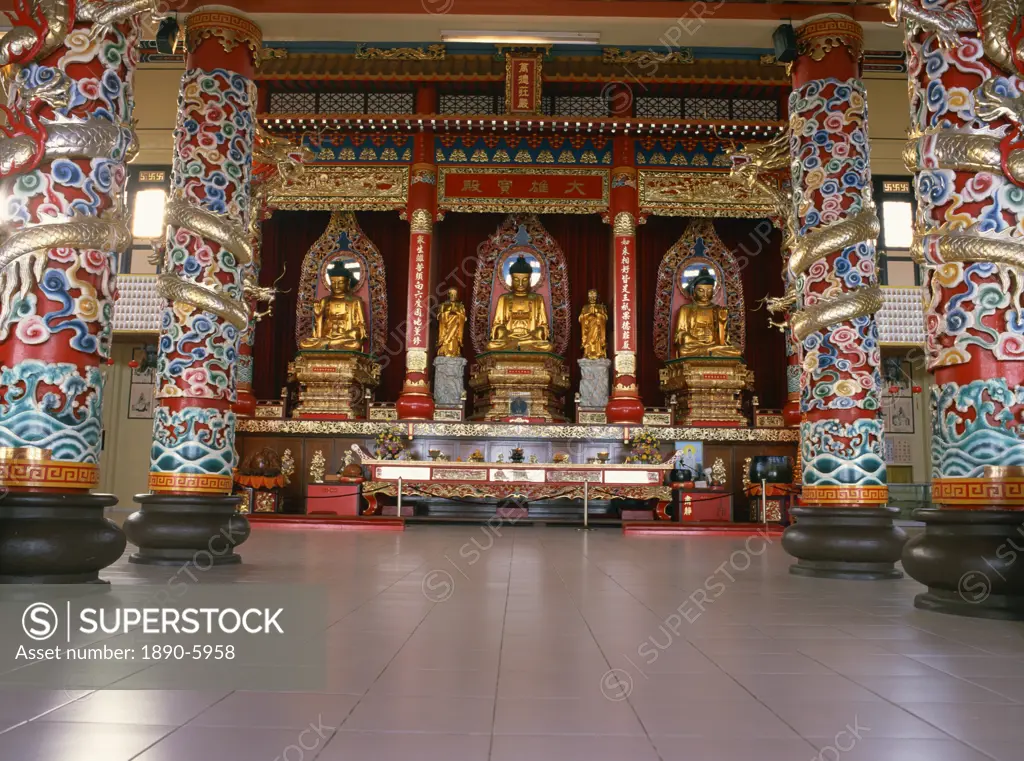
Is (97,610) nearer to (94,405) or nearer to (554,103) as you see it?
(94,405)

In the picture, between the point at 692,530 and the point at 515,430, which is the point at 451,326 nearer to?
the point at 515,430

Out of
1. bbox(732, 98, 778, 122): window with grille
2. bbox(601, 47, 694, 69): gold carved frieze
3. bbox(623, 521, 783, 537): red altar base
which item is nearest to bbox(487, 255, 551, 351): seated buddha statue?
bbox(601, 47, 694, 69): gold carved frieze

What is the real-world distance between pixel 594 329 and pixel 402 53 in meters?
5.16

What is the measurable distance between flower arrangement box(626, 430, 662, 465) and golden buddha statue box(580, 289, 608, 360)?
5.89 feet

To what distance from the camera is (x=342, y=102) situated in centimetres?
1297

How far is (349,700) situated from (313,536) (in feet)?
20.1

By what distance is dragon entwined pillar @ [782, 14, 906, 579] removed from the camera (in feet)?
16.2

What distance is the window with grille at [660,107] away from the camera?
511 inches

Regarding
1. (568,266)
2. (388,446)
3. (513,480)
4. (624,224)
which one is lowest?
(513,480)

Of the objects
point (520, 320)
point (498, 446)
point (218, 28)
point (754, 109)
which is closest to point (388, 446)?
point (498, 446)

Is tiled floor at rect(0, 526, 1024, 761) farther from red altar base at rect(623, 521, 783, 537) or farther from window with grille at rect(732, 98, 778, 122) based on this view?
window with grille at rect(732, 98, 778, 122)

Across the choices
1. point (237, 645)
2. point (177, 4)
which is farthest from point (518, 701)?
point (177, 4)

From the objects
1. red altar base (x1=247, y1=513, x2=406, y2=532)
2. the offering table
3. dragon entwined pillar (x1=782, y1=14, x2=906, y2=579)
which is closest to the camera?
dragon entwined pillar (x1=782, y1=14, x2=906, y2=579)

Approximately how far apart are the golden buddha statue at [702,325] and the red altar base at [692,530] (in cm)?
401
